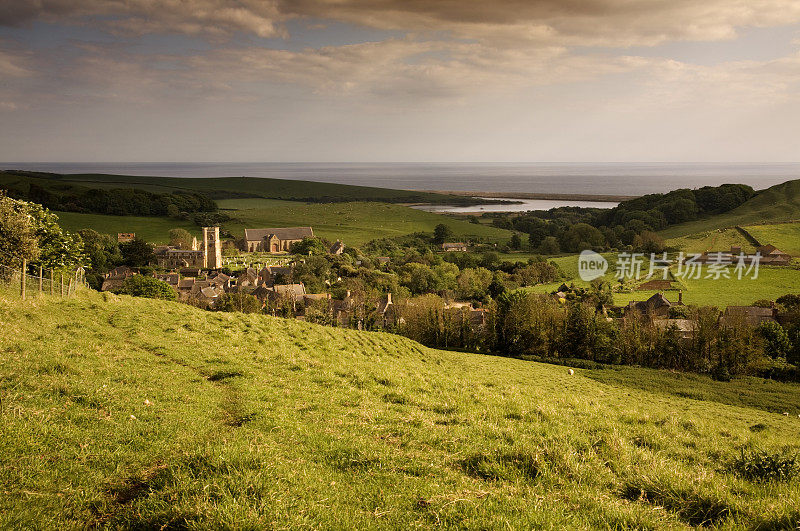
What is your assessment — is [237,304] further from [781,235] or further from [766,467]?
[781,235]

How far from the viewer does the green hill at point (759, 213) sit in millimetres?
138625

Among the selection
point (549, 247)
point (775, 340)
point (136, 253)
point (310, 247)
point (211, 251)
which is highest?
point (549, 247)

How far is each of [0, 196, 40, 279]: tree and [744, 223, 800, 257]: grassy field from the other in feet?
403

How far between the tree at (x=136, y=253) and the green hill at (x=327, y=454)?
3964 inches

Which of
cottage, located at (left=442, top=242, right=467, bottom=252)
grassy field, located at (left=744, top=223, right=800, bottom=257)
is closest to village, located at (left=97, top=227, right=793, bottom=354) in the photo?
grassy field, located at (left=744, top=223, right=800, bottom=257)

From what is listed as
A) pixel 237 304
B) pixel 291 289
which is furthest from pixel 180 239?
pixel 237 304

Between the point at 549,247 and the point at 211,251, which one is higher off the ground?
the point at 549,247

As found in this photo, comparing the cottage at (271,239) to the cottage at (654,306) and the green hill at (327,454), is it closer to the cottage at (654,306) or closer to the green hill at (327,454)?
the cottage at (654,306)

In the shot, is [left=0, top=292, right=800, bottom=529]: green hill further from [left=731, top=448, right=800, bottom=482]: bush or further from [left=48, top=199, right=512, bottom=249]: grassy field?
[left=48, top=199, right=512, bottom=249]: grassy field

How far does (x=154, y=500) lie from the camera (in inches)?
211

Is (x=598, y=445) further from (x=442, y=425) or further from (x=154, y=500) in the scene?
(x=154, y=500)

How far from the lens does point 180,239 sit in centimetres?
12550

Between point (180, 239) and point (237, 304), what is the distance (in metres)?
76.7

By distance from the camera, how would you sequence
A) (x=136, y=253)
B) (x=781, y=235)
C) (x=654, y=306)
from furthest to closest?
(x=781, y=235), (x=136, y=253), (x=654, y=306)
